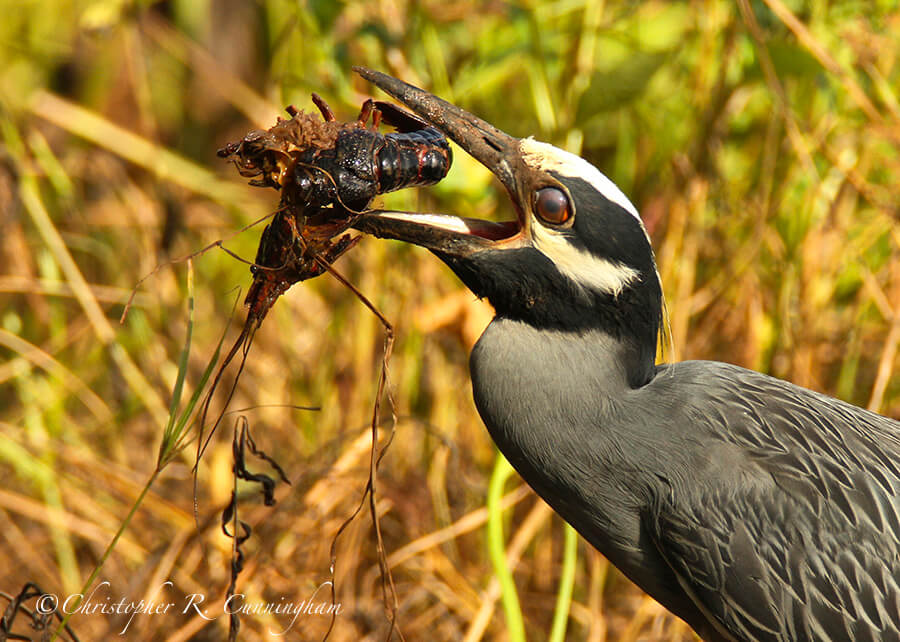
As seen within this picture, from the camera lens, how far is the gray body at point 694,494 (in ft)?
8.82

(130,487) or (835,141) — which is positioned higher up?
(835,141)

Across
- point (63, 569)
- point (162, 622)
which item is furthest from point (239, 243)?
point (162, 622)

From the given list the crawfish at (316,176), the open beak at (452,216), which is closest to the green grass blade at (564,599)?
the open beak at (452,216)

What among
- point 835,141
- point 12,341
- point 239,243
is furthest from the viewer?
point 239,243

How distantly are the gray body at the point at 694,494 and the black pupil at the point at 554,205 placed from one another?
30 centimetres

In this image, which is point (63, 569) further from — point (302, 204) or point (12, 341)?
point (302, 204)

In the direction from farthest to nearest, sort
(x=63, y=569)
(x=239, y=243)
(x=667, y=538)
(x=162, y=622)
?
(x=239, y=243) < (x=63, y=569) < (x=162, y=622) < (x=667, y=538)

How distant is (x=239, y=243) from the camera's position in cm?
531

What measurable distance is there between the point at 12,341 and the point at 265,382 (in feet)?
3.79

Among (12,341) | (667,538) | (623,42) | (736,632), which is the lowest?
(12,341)

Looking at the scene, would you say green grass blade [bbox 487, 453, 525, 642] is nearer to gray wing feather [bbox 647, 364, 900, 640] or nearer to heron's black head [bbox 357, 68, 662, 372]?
gray wing feather [bbox 647, 364, 900, 640]

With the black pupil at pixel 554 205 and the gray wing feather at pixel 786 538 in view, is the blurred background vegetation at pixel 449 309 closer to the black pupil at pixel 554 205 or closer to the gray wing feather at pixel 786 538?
the gray wing feather at pixel 786 538

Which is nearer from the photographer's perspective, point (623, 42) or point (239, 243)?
point (623, 42)
